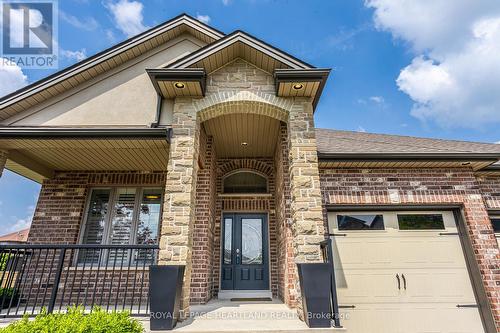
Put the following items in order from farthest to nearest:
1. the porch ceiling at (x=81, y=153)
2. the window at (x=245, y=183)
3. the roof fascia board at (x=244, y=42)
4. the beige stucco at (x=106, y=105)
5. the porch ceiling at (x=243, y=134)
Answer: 1. the window at (x=245, y=183)
2. the porch ceiling at (x=243, y=134)
3. the beige stucco at (x=106, y=105)
4. the porch ceiling at (x=81, y=153)
5. the roof fascia board at (x=244, y=42)

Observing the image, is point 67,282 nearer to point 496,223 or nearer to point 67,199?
point 67,199

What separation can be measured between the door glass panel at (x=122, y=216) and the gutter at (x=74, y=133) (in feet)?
8.01

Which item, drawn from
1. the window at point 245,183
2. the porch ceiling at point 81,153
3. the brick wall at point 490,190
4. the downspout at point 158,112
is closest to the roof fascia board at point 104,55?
the porch ceiling at point 81,153

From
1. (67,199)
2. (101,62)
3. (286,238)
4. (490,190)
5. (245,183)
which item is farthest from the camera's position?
(245,183)

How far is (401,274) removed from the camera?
15.9ft

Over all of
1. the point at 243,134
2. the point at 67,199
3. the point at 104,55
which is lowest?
the point at 67,199

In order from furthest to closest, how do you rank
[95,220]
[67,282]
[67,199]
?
[95,220]
[67,199]
[67,282]

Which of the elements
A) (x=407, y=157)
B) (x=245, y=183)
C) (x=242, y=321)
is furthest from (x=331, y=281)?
(x=245, y=183)

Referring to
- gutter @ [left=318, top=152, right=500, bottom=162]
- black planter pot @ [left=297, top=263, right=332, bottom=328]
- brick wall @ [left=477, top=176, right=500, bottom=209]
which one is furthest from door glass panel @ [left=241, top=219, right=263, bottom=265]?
brick wall @ [left=477, top=176, right=500, bottom=209]

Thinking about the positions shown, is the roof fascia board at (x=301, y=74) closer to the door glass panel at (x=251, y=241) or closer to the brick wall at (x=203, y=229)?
the brick wall at (x=203, y=229)

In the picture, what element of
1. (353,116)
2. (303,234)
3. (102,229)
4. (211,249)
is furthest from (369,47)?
(102,229)

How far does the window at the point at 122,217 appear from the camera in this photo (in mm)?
6402

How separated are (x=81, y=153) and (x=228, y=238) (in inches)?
160

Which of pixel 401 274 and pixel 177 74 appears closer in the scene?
pixel 177 74
